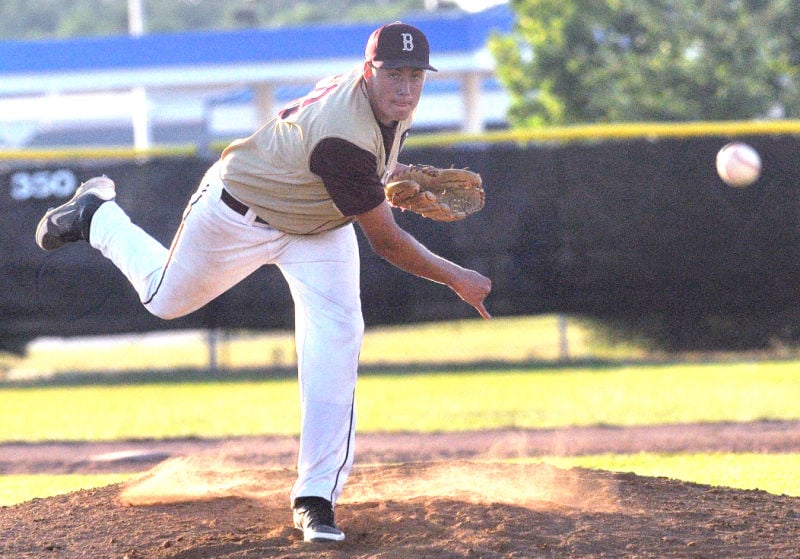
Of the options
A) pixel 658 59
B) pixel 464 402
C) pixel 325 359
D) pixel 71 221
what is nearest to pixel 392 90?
pixel 325 359

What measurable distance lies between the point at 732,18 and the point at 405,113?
14.7 m

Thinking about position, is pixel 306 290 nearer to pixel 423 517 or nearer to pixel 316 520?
pixel 316 520

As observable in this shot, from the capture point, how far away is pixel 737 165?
10.4 meters

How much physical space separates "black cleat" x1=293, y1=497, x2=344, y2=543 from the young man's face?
55.6 inches

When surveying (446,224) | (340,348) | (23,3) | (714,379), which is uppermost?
(23,3)

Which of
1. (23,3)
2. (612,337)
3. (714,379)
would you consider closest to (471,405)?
(714,379)

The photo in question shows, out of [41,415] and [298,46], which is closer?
[41,415]

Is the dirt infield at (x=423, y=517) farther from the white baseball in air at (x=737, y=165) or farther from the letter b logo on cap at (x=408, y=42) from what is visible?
the white baseball in air at (x=737, y=165)

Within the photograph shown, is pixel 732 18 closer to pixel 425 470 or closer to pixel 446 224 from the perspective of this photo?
pixel 446 224

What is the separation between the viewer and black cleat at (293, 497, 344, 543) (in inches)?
165

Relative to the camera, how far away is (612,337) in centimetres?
1228

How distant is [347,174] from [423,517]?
135cm

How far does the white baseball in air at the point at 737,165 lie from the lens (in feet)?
33.9

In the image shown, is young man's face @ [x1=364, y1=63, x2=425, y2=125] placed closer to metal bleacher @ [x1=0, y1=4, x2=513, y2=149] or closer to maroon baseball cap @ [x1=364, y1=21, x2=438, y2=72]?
maroon baseball cap @ [x1=364, y1=21, x2=438, y2=72]
